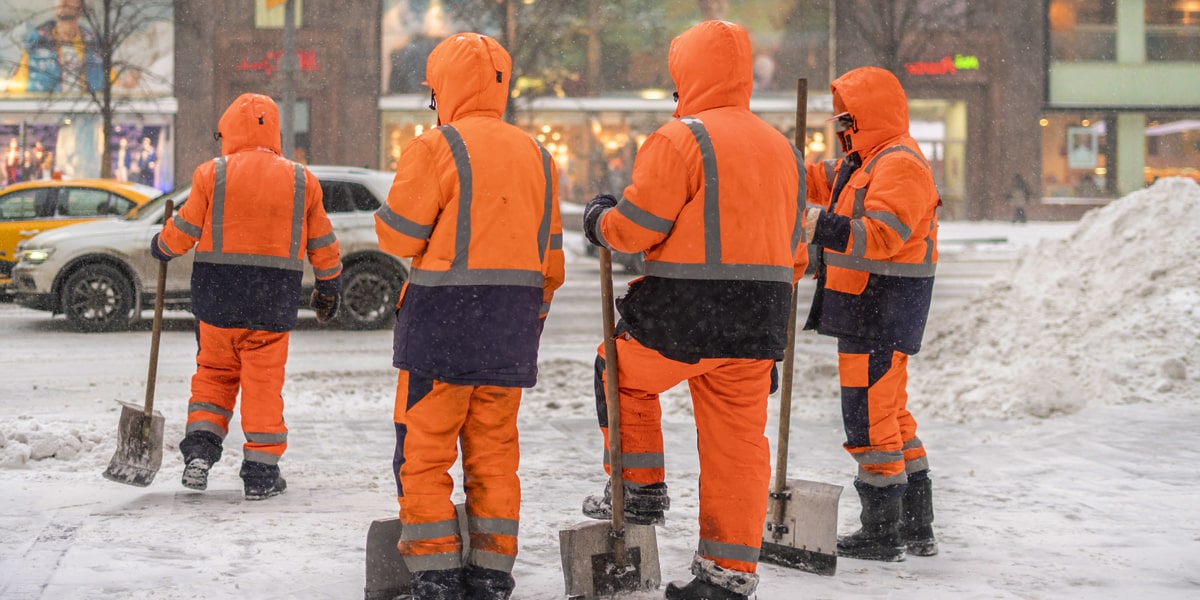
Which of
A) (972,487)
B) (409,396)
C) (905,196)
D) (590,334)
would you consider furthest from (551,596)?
(590,334)

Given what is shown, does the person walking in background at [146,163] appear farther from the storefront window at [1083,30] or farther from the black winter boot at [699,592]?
the black winter boot at [699,592]

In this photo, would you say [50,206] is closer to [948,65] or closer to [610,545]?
[610,545]

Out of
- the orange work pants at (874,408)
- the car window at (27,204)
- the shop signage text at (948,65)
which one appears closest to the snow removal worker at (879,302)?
the orange work pants at (874,408)

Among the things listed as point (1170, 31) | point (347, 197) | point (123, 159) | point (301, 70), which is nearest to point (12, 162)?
point (123, 159)

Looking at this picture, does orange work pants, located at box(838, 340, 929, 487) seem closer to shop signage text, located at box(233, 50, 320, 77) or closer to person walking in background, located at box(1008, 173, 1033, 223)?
shop signage text, located at box(233, 50, 320, 77)

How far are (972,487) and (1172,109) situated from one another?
3358cm

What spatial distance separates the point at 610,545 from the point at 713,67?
1.54 metres

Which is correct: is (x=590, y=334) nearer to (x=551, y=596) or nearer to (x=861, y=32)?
(x=551, y=596)

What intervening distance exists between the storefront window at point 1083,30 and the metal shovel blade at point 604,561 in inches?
1372

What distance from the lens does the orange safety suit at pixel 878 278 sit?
4484mm

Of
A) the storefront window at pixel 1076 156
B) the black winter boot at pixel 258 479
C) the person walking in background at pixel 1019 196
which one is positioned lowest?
the black winter boot at pixel 258 479

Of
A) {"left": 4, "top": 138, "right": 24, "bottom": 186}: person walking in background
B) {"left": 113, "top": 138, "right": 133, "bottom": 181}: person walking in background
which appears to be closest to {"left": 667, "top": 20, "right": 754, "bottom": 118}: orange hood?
{"left": 113, "top": 138, "right": 133, "bottom": 181}: person walking in background

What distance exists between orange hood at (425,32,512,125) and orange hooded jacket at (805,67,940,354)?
4.04 ft

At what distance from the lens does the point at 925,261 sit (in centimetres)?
472
